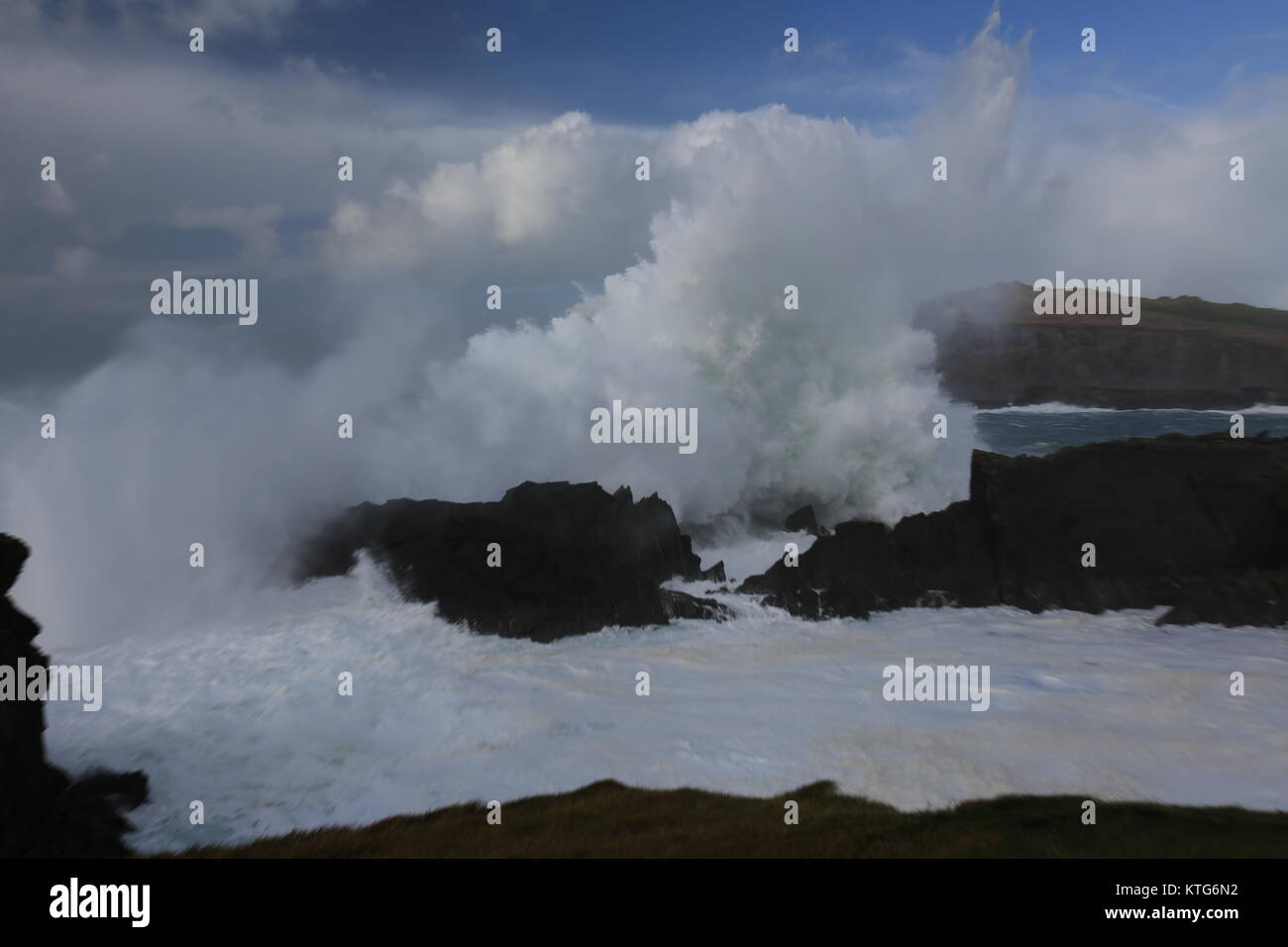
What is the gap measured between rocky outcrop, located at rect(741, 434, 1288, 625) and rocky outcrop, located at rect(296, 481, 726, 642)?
278 cm

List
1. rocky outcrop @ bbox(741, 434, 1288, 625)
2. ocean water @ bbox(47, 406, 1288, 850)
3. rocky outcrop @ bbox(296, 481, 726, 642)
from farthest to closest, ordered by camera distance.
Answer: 1. rocky outcrop @ bbox(741, 434, 1288, 625)
2. rocky outcrop @ bbox(296, 481, 726, 642)
3. ocean water @ bbox(47, 406, 1288, 850)

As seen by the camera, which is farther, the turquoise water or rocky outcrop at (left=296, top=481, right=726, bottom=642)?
the turquoise water

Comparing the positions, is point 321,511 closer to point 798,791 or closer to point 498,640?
point 498,640

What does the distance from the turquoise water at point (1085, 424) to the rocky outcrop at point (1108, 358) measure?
7.84 ft

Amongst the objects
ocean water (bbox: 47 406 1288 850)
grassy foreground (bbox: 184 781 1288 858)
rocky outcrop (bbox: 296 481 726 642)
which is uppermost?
rocky outcrop (bbox: 296 481 726 642)

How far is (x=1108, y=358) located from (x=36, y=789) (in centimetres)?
8149

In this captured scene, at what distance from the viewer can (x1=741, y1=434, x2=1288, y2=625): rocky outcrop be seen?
61.4 feet

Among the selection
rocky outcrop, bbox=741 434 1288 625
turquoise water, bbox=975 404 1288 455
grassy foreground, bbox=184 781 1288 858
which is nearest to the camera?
grassy foreground, bbox=184 781 1288 858

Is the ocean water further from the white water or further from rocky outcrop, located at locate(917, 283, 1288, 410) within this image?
rocky outcrop, located at locate(917, 283, 1288, 410)

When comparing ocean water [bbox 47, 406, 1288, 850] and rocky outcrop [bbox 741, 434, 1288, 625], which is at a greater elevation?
rocky outcrop [bbox 741, 434, 1288, 625]

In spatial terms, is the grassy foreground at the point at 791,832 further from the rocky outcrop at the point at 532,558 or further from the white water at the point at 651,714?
the rocky outcrop at the point at 532,558

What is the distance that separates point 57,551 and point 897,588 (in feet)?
68.8

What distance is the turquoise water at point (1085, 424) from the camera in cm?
5331

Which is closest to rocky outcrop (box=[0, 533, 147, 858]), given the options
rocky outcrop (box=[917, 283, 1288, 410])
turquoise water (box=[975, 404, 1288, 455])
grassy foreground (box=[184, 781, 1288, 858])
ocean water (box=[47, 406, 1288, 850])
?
ocean water (box=[47, 406, 1288, 850])
